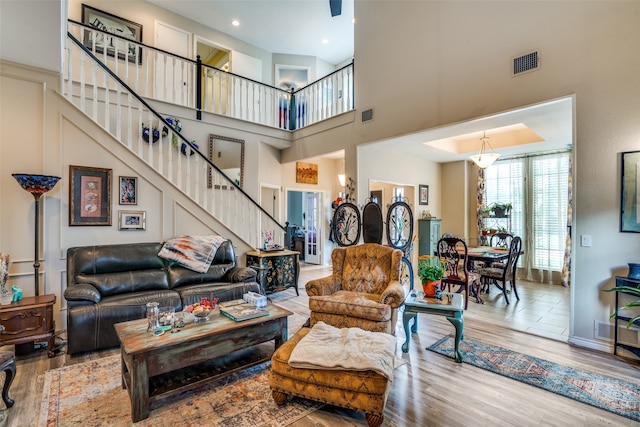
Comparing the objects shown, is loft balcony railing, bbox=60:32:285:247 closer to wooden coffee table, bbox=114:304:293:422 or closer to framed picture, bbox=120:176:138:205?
framed picture, bbox=120:176:138:205

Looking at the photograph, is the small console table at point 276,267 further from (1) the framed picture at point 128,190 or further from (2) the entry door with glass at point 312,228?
(2) the entry door with glass at point 312,228

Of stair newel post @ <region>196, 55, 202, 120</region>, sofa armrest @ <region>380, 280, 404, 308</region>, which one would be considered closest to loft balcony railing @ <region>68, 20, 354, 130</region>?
stair newel post @ <region>196, 55, 202, 120</region>

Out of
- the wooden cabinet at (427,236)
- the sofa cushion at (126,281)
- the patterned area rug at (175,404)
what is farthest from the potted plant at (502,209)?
the sofa cushion at (126,281)

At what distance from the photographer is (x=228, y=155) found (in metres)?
6.22

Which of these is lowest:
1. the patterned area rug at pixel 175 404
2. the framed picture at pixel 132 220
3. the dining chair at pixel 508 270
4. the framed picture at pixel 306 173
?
the patterned area rug at pixel 175 404

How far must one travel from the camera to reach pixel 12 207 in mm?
3314

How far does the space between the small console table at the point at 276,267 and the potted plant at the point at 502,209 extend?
475cm

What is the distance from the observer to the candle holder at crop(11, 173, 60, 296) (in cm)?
313

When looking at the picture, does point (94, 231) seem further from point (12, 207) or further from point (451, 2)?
point (451, 2)

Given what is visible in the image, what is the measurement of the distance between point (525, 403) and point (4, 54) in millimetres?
5982

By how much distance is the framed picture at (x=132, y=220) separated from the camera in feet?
13.3

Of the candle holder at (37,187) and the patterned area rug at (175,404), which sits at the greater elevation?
the candle holder at (37,187)

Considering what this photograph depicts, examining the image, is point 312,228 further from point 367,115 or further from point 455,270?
point 455,270

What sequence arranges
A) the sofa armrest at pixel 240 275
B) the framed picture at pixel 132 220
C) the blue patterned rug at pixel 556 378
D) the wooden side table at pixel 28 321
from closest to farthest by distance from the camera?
1. the blue patterned rug at pixel 556 378
2. the wooden side table at pixel 28 321
3. the framed picture at pixel 132 220
4. the sofa armrest at pixel 240 275
